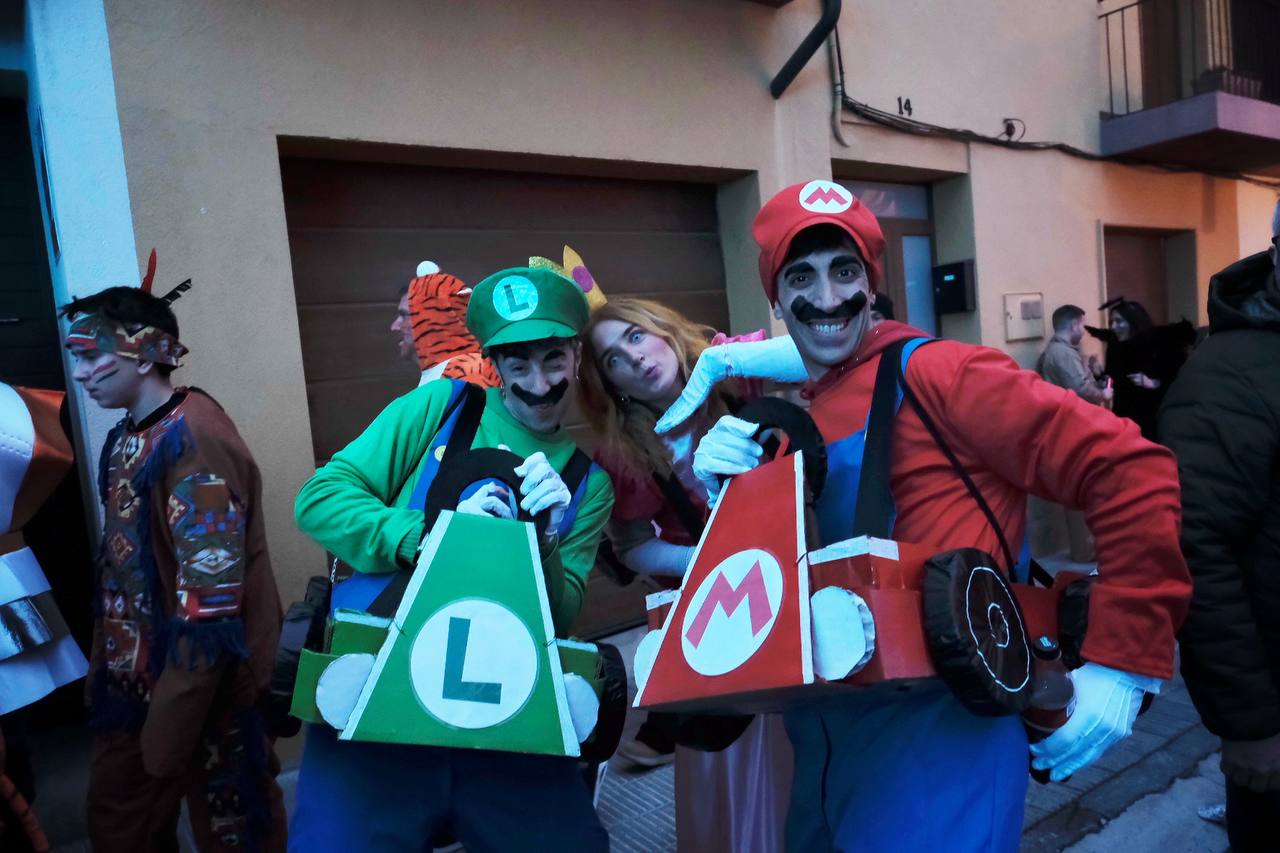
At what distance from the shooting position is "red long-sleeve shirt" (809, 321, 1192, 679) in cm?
130

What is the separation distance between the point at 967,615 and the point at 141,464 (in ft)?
7.24

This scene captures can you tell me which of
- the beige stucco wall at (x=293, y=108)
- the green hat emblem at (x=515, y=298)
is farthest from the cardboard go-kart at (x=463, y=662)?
the beige stucco wall at (x=293, y=108)

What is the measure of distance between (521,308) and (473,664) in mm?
726

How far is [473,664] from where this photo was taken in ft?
4.81

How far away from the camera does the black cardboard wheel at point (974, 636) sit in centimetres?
117

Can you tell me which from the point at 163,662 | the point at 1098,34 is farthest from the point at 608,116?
the point at 1098,34

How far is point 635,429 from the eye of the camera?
228cm

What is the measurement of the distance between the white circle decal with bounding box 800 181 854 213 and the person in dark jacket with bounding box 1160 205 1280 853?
0.88 meters

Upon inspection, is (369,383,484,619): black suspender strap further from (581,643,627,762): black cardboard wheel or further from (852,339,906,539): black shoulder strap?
(852,339,906,539): black shoulder strap

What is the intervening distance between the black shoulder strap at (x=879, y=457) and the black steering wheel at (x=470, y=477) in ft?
1.98

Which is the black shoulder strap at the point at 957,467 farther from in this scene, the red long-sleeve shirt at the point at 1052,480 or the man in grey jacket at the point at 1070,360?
the man in grey jacket at the point at 1070,360

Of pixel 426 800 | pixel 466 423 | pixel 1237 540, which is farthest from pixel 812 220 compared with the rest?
pixel 426 800

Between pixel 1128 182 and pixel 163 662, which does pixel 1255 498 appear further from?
pixel 1128 182

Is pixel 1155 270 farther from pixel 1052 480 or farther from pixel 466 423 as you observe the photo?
pixel 466 423
